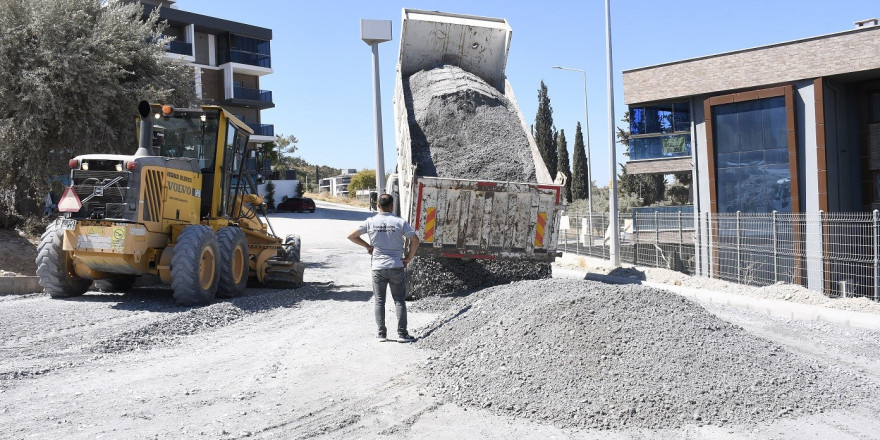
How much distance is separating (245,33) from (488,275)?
42280 millimetres

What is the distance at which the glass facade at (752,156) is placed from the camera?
2194 centimetres

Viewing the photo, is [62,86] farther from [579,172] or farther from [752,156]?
[579,172]

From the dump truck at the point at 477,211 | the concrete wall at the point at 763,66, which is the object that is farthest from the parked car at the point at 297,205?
the dump truck at the point at 477,211

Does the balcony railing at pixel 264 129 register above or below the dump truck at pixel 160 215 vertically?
above

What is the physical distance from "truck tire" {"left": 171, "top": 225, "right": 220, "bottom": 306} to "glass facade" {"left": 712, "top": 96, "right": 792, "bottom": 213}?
1796 cm

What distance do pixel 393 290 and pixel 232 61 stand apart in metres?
44.0

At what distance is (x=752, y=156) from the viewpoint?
74.2ft

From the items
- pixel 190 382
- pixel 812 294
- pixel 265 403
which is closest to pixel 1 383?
pixel 190 382

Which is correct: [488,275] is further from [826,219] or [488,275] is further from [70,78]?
[70,78]

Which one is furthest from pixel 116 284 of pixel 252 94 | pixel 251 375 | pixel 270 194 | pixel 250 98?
pixel 252 94

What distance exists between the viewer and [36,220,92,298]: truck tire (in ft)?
32.4

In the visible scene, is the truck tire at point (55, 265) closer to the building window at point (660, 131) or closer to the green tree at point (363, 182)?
the building window at point (660, 131)

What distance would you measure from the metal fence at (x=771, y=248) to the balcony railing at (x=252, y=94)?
35593 millimetres

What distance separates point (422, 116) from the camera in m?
12.1
